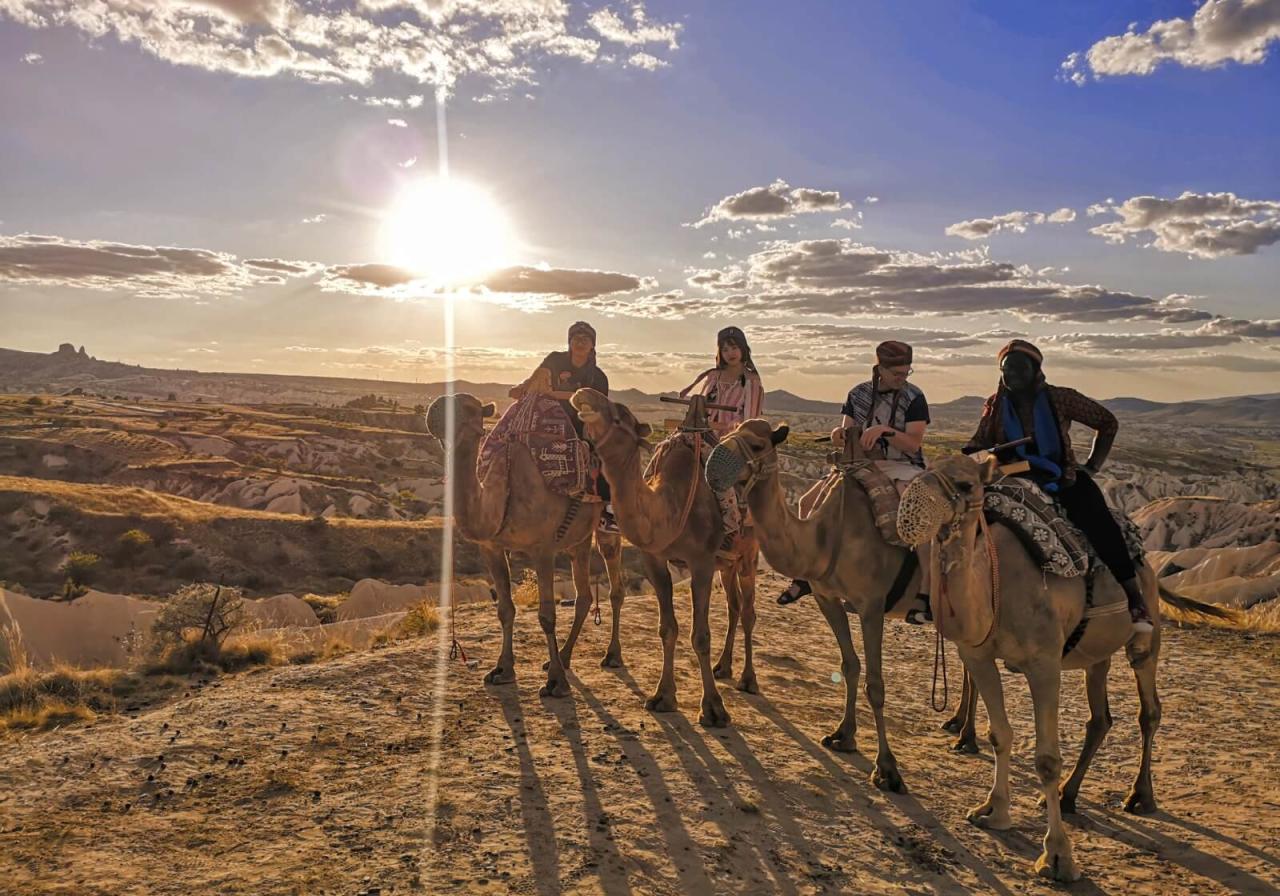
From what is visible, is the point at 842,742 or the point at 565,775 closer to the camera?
the point at 565,775

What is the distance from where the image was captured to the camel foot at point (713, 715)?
25.2 ft

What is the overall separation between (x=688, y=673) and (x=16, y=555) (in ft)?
107

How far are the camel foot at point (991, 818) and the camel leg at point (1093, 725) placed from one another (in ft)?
2.26

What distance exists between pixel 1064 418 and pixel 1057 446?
0.37 metres

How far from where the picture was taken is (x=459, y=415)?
8.29 m

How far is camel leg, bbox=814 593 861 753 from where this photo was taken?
713 centimetres

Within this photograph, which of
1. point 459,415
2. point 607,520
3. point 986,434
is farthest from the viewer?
point 607,520

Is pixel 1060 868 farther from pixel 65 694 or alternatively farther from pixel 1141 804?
pixel 65 694

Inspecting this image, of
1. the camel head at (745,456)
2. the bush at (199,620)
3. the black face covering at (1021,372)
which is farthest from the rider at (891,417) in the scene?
the bush at (199,620)

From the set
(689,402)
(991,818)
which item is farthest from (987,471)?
(689,402)

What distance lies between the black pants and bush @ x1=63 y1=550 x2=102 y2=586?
3215cm

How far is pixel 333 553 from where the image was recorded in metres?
33.9

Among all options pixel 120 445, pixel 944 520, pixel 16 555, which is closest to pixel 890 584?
pixel 944 520

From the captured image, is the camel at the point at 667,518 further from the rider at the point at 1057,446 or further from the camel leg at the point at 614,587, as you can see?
the rider at the point at 1057,446
